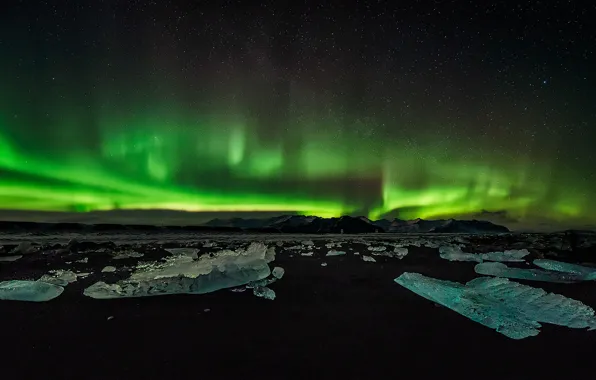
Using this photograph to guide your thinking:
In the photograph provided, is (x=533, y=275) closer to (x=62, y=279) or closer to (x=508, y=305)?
(x=508, y=305)

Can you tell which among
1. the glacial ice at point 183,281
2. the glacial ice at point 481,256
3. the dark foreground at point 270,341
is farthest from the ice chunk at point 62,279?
the glacial ice at point 481,256

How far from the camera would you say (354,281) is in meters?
4.56

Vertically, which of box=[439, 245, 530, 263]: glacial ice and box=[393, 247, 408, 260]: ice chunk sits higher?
box=[439, 245, 530, 263]: glacial ice

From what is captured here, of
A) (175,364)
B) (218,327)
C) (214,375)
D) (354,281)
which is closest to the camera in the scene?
(214,375)

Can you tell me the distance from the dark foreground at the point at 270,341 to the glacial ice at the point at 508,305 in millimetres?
90

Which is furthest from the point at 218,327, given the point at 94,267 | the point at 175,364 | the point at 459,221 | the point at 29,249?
the point at 459,221

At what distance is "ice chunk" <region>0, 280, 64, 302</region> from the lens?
3.32m

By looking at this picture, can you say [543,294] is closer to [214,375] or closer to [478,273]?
[478,273]

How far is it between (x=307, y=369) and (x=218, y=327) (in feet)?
3.40

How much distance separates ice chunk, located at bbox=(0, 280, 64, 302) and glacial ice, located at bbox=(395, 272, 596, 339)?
426 centimetres

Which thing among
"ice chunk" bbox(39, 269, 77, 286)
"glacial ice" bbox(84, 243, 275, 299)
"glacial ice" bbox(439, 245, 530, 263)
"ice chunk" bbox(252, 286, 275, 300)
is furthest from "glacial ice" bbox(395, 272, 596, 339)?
"ice chunk" bbox(39, 269, 77, 286)

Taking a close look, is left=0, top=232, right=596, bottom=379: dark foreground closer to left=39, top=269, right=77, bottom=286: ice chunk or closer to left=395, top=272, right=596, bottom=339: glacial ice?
left=395, top=272, right=596, bottom=339: glacial ice

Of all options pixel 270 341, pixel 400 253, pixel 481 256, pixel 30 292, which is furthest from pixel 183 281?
pixel 481 256

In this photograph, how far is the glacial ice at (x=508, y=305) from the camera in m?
2.60
